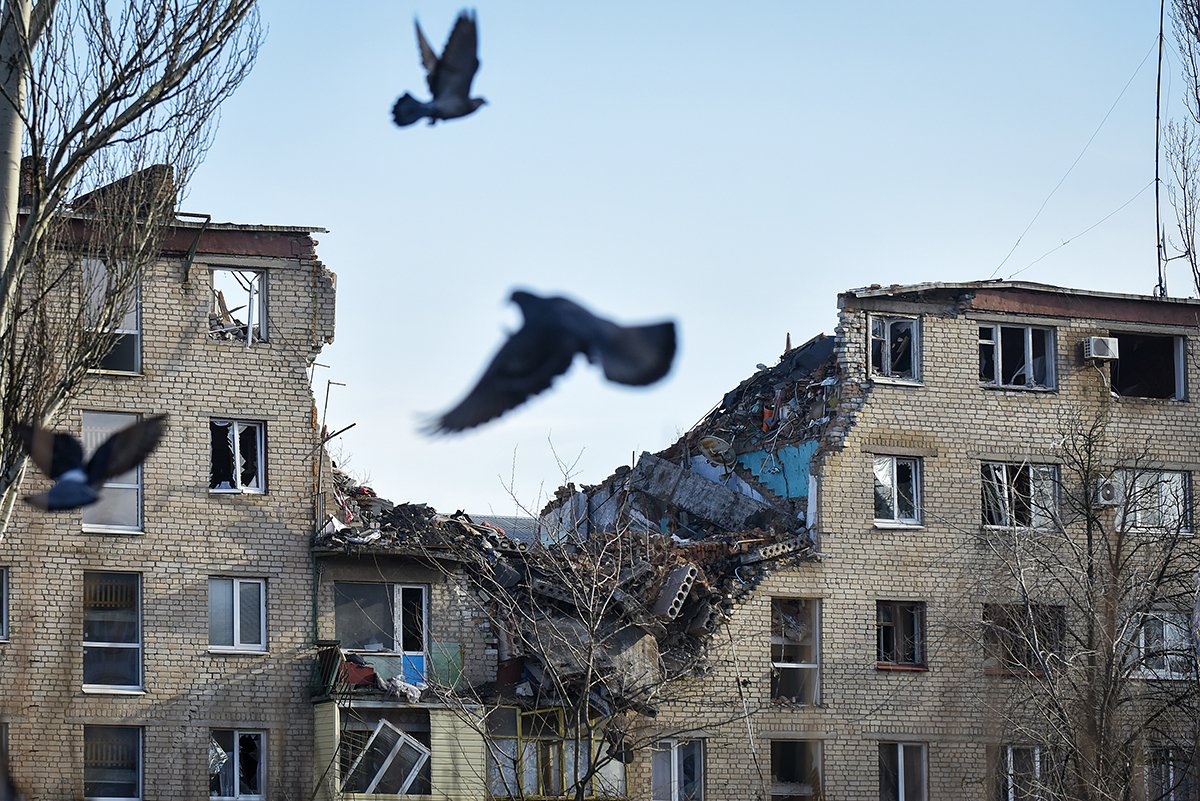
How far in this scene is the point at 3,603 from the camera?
28.9 metres

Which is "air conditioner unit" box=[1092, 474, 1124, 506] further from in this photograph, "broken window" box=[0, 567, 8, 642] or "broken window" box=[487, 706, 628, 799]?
"broken window" box=[0, 567, 8, 642]

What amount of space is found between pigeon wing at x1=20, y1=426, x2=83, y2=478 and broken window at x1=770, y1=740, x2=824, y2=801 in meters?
22.2

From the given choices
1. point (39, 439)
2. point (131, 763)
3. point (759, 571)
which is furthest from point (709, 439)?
point (39, 439)

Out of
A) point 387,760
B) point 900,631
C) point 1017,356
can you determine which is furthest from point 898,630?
point 387,760

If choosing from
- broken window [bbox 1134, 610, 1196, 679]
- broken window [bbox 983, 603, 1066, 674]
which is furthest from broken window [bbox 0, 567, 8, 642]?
broken window [bbox 1134, 610, 1196, 679]

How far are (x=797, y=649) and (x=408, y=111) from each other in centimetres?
2445

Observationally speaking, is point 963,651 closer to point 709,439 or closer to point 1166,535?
point 1166,535

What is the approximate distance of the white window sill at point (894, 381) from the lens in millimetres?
33188

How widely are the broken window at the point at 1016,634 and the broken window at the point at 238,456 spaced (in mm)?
11870

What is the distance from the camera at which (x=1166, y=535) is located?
1241 inches

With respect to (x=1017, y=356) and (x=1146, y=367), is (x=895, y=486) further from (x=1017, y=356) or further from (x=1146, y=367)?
(x=1146, y=367)

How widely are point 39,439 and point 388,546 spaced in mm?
19695

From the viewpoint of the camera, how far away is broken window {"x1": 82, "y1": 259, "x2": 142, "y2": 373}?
81.3 feet

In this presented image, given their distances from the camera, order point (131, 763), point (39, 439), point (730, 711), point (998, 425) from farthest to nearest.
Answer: point (998, 425) < point (730, 711) < point (131, 763) < point (39, 439)
